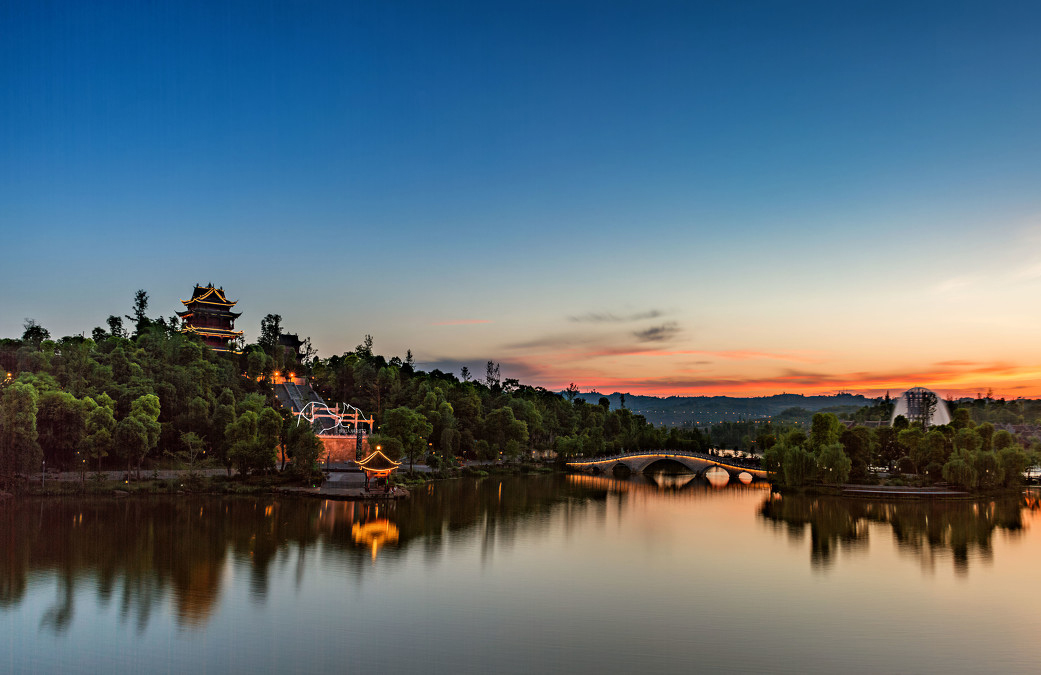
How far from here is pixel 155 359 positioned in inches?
2370

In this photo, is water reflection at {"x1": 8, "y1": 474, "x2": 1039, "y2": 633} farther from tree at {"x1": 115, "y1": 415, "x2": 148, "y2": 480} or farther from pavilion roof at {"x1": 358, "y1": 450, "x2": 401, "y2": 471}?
tree at {"x1": 115, "y1": 415, "x2": 148, "y2": 480}

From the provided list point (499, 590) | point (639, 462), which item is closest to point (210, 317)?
point (639, 462)

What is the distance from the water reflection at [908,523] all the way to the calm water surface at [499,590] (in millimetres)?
251

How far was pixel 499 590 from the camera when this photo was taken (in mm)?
27203

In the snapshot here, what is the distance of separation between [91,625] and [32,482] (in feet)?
89.5

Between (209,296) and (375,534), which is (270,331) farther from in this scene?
(375,534)

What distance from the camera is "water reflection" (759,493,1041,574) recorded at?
34.8 meters

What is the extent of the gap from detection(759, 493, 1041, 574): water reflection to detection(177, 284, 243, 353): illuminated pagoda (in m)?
63.5

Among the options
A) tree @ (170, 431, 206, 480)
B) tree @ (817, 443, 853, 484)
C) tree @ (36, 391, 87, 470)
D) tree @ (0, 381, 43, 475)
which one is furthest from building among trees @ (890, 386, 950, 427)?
tree @ (0, 381, 43, 475)

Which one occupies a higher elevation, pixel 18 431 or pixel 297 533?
pixel 18 431

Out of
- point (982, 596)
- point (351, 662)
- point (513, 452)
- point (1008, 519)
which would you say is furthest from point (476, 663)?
point (513, 452)

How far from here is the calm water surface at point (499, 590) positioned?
20141mm

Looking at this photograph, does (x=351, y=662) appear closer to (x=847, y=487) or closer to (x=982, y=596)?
(x=982, y=596)

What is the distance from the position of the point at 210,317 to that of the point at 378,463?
43298 millimetres
